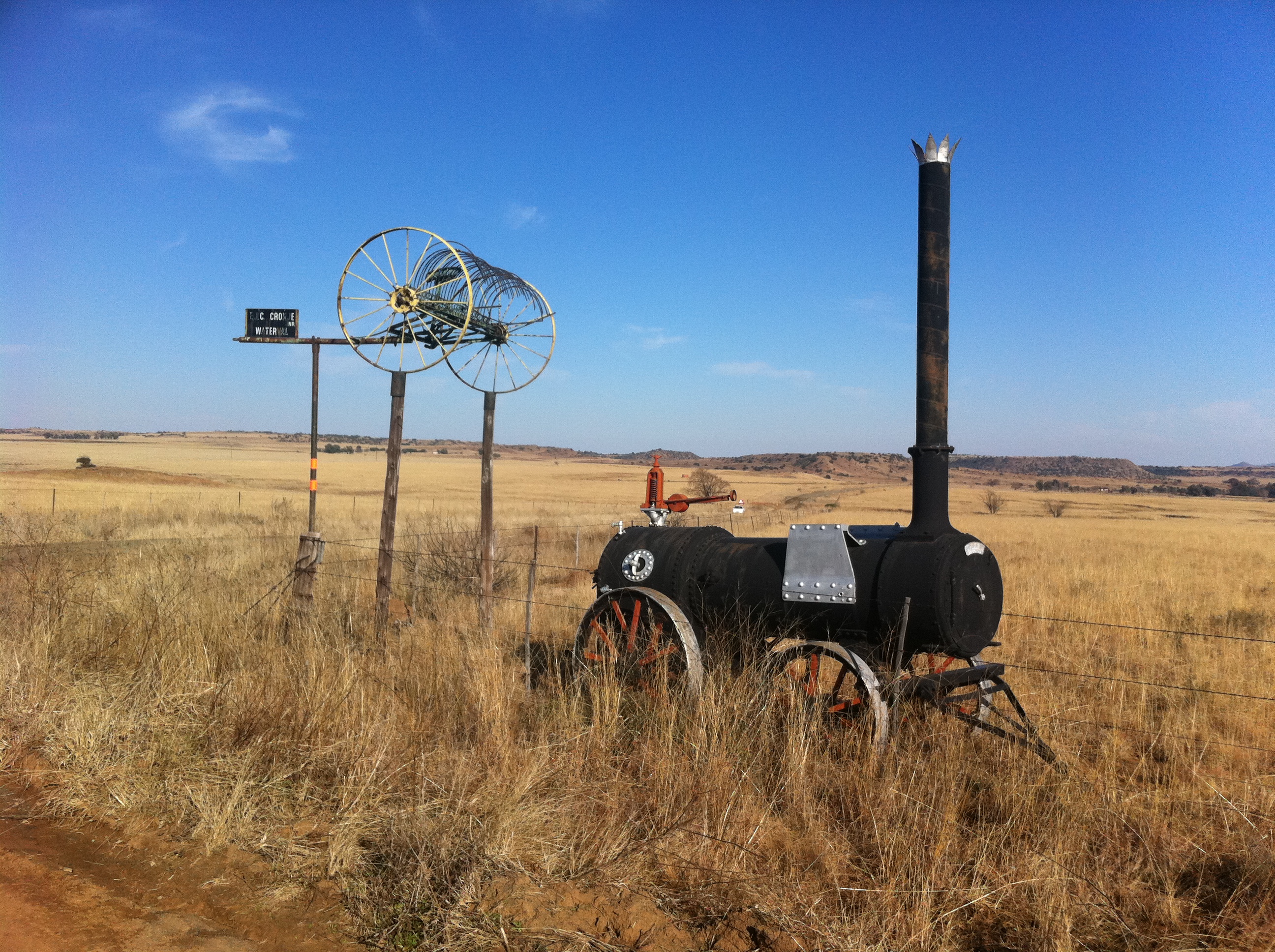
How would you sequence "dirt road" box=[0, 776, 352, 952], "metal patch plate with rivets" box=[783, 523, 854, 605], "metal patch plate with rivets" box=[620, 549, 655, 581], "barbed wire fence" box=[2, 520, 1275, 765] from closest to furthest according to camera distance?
"dirt road" box=[0, 776, 352, 952] < "metal patch plate with rivets" box=[783, 523, 854, 605] < "barbed wire fence" box=[2, 520, 1275, 765] < "metal patch plate with rivets" box=[620, 549, 655, 581]

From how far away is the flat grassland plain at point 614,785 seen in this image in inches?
129

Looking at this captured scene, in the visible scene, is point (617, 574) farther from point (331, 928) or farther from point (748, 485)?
point (748, 485)

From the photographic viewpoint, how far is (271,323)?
29.6ft

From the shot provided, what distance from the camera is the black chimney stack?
5.23 m

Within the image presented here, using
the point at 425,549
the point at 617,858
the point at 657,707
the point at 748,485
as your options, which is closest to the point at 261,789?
the point at 617,858

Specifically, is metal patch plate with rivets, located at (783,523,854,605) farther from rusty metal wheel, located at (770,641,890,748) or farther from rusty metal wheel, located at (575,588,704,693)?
rusty metal wheel, located at (575,588,704,693)

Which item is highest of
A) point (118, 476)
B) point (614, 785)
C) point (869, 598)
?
point (869, 598)

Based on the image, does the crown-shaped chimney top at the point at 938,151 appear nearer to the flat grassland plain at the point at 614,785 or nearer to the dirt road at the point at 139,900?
the flat grassland plain at the point at 614,785

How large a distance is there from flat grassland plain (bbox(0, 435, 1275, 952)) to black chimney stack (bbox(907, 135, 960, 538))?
172 centimetres

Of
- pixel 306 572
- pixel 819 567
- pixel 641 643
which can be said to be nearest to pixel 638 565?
pixel 641 643

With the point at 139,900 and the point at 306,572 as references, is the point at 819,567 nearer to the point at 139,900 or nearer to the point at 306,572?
the point at 139,900

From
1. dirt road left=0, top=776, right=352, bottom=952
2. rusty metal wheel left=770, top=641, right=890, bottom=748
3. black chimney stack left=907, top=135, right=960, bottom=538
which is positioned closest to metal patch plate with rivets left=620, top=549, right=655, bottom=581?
rusty metal wheel left=770, top=641, right=890, bottom=748

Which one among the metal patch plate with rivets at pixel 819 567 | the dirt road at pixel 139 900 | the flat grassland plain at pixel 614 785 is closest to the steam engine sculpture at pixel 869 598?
the metal patch plate with rivets at pixel 819 567

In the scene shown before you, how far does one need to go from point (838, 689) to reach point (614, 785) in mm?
1541
